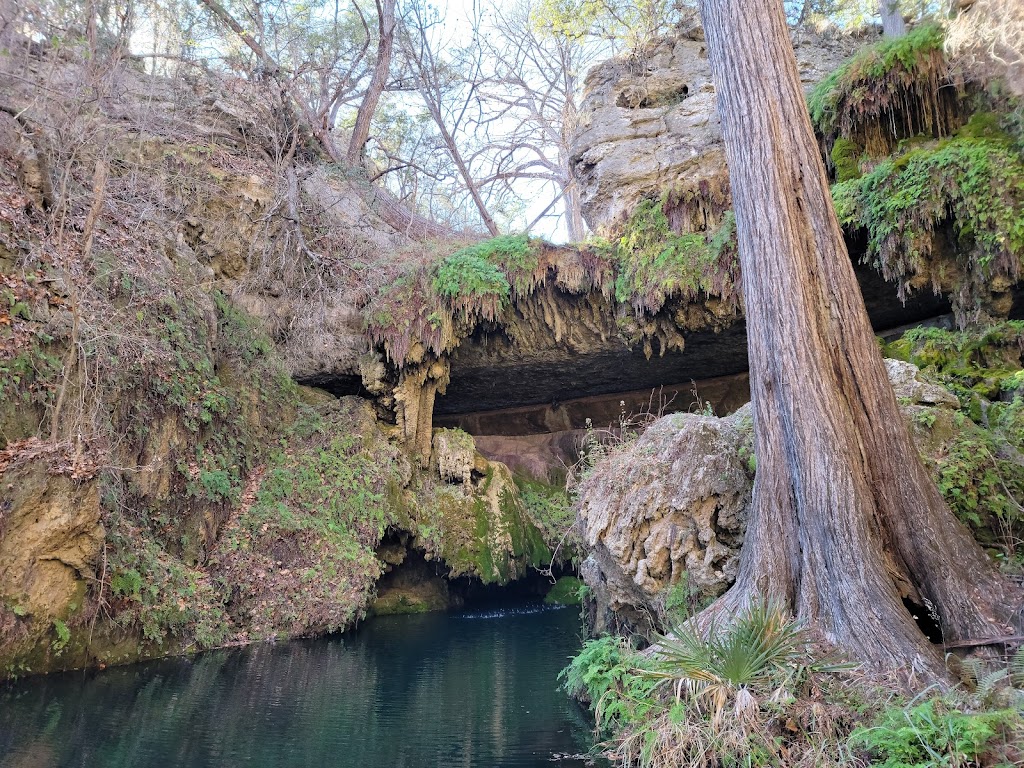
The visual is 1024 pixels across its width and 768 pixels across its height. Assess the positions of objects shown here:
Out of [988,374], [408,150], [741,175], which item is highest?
[408,150]

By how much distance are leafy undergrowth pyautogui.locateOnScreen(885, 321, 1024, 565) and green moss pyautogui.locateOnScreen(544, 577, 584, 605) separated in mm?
7636

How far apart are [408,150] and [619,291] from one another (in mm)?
9107

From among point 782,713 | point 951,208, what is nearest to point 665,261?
point 951,208

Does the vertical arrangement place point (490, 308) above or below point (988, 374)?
above

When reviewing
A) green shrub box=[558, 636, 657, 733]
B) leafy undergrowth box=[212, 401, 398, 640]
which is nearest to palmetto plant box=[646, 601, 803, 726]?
green shrub box=[558, 636, 657, 733]

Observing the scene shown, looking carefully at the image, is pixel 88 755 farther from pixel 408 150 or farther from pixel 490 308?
pixel 408 150

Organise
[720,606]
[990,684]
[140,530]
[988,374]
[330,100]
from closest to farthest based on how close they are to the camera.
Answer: [990,684] < [720,606] < [988,374] < [140,530] < [330,100]

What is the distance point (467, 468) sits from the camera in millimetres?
12461

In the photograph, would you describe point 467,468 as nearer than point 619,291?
No

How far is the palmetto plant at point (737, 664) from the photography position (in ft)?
12.3

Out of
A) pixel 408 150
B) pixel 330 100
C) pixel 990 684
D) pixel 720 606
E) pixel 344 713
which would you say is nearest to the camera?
pixel 990 684

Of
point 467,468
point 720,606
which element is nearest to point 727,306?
point 467,468

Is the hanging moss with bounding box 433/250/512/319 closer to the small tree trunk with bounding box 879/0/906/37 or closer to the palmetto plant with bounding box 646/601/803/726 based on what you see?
the small tree trunk with bounding box 879/0/906/37

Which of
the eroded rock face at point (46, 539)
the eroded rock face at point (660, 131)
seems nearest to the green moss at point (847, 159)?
the eroded rock face at point (660, 131)
